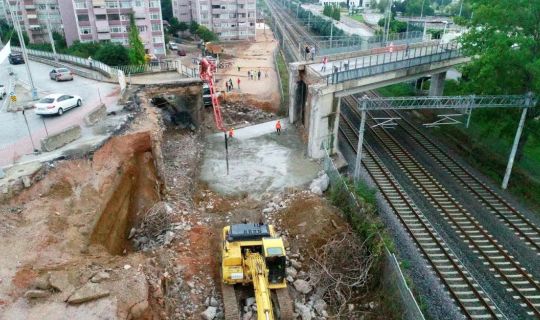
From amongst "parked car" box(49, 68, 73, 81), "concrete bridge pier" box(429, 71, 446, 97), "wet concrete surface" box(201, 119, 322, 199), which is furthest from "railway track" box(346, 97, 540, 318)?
"parked car" box(49, 68, 73, 81)

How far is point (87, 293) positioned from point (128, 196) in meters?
9.60

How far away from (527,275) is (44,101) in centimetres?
2971

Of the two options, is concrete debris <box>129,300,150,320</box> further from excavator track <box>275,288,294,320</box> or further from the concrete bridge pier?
the concrete bridge pier

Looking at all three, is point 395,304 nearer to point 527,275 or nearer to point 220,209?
point 527,275

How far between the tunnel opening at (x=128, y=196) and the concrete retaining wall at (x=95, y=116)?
138 inches

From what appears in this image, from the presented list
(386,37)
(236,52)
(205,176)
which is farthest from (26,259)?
(236,52)

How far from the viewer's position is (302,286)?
57.4ft

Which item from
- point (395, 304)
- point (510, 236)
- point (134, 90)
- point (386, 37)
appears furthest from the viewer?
point (386, 37)

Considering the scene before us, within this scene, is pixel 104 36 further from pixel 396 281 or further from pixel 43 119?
pixel 396 281

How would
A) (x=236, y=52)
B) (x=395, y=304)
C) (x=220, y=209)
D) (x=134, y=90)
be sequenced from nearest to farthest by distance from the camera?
(x=395, y=304) < (x=220, y=209) < (x=134, y=90) < (x=236, y=52)

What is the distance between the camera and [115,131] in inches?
942

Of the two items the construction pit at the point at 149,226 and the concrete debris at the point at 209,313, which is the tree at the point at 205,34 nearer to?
the construction pit at the point at 149,226

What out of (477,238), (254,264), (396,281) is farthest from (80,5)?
(396,281)

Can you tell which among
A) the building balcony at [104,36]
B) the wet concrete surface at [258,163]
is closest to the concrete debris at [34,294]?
the wet concrete surface at [258,163]
